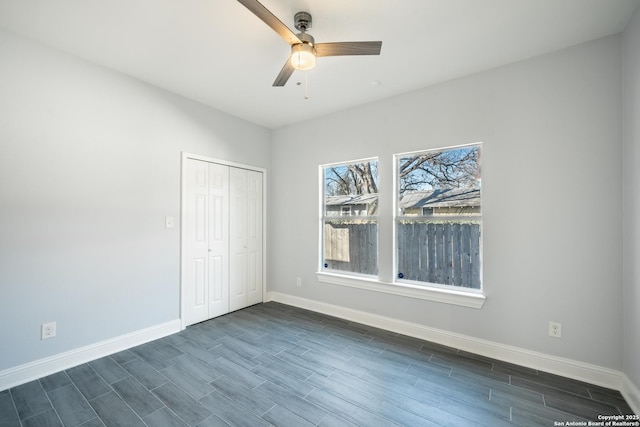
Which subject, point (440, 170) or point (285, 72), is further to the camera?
point (440, 170)

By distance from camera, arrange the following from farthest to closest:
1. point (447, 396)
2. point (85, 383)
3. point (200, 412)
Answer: point (85, 383)
point (447, 396)
point (200, 412)

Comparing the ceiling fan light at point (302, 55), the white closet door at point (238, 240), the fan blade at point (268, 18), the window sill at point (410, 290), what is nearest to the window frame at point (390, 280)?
the window sill at point (410, 290)

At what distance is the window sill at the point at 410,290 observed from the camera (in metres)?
2.74

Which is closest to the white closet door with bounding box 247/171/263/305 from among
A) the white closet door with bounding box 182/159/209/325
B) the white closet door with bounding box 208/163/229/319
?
the white closet door with bounding box 208/163/229/319

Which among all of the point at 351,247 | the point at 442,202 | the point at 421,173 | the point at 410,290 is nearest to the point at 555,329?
the point at 410,290

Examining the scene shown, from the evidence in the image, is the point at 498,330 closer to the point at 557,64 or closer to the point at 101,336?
the point at 557,64

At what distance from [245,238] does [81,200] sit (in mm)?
1995

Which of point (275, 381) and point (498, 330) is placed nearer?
point (275, 381)

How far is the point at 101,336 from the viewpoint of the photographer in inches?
104

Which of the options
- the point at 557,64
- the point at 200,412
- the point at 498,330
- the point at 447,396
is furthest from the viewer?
the point at 498,330

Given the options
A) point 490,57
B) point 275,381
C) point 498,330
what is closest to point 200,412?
point 275,381

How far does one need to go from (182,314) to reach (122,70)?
2.75m

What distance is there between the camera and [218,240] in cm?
374

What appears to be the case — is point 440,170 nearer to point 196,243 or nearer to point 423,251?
point 423,251
